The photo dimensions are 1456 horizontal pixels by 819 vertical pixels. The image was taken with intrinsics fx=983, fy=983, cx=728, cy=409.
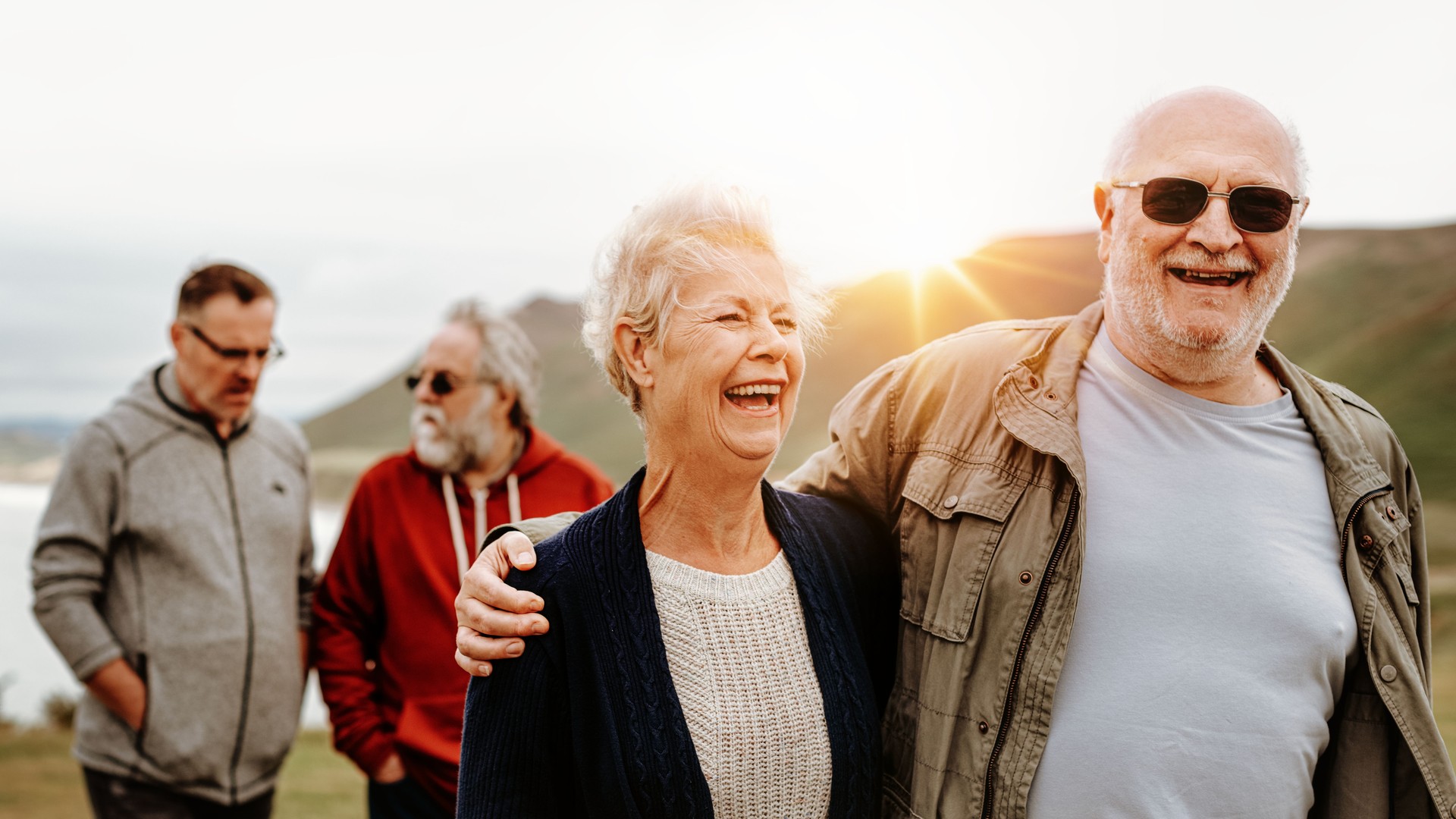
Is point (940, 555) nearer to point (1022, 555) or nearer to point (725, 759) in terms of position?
point (1022, 555)

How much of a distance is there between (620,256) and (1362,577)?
200 cm

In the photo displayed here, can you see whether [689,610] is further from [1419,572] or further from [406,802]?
[406,802]

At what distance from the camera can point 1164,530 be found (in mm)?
2457

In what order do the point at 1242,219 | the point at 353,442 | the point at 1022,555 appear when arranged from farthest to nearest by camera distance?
1. the point at 353,442
2. the point at 1242,219
3. the point at 1022,555

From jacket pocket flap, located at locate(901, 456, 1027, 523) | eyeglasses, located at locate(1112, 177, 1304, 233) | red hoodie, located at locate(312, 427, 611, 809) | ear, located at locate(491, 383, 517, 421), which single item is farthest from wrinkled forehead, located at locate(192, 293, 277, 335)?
eyeglasses, located at locate(1112, 177, 1304, 233)

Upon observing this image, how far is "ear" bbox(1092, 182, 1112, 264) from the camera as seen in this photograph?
9.05 feet

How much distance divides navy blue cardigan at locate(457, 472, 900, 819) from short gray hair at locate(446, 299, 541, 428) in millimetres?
2123

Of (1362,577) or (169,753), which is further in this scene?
(169,753)

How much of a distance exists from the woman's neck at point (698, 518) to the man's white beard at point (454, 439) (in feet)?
6.43

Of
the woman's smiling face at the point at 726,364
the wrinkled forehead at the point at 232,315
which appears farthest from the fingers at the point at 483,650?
the wrinkled forehead at the point at 232,315

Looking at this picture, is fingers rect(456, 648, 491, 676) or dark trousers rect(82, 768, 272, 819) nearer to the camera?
fingers rect(456, 648, 491, 676)

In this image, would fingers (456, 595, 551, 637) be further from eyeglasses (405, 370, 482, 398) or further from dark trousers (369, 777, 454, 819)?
eyeglasses (405, 370, 482, 398)

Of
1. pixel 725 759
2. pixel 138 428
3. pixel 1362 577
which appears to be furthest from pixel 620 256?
pixel 138 428

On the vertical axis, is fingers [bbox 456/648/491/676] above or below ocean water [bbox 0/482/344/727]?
above
